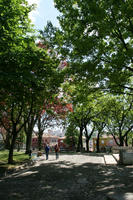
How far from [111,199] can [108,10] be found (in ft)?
34.2

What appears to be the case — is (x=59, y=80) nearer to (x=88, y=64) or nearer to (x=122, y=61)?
(x=88, y=64)

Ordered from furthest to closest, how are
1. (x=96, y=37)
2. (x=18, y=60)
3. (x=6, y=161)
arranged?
1. (x=6, y=161)
2. (x=96, y=37)
3. (x=18, y=60)

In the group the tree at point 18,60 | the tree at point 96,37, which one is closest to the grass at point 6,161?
the tree at point 18,60

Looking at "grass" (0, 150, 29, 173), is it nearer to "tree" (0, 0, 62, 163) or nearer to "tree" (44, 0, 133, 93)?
"tree" (0, 0, 62, 163)

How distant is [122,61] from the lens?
9.83 m

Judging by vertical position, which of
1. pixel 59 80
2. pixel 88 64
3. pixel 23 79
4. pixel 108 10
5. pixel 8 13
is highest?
pixel 108 10

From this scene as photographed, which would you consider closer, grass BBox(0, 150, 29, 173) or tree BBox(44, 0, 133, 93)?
tree BBox(44, 0, 133, 93)

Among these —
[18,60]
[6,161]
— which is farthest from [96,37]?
[6,161]

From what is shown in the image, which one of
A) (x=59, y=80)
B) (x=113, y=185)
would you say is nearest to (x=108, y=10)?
(x=59, y=80)

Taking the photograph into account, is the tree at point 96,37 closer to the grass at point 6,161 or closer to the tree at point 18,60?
the tree at point 18,60

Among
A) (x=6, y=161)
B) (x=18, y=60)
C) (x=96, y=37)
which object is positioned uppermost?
(x=96, y=37)

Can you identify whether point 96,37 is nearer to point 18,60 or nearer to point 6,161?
point 18,60

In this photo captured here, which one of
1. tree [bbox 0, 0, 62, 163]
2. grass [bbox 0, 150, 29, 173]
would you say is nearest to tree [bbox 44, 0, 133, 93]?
tree [bbox 0, 0, 62, 163]

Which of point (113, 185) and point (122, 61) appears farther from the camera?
point (122, 61)
